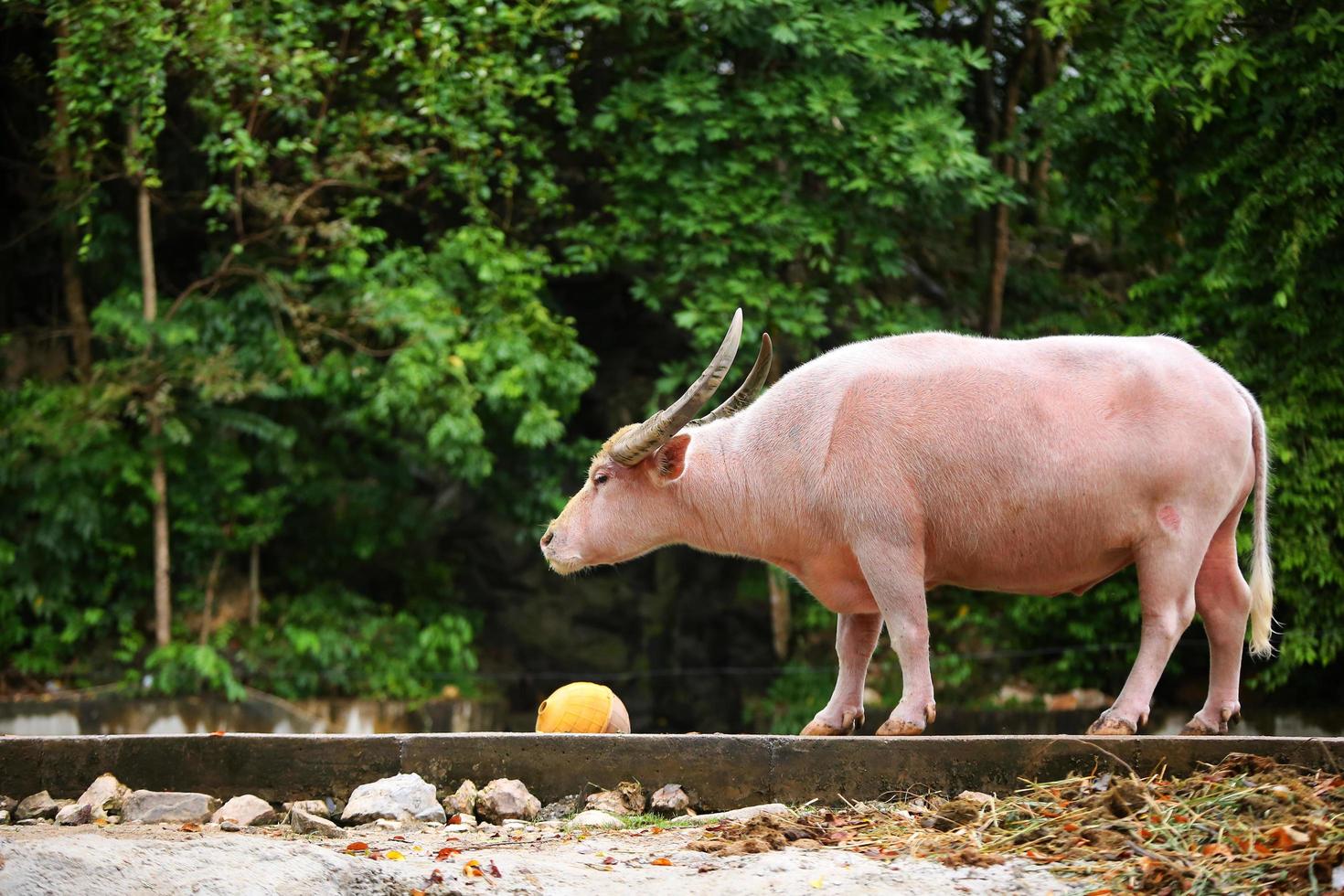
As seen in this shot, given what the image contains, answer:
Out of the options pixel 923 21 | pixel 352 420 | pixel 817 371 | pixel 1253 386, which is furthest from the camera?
pixel 923 21

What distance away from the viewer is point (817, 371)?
6.70 meters

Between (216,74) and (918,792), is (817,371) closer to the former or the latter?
(918,792)

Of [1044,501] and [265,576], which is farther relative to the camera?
[265,576]

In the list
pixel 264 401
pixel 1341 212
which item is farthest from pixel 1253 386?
pixel 264 401

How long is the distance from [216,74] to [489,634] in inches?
295

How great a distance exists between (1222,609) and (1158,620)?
62 centimetres

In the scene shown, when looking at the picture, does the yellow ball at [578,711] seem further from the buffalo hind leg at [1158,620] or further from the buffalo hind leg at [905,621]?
the buffalo hind leg at [1158,620]

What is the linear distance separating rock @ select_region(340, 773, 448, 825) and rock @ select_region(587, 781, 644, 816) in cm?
63

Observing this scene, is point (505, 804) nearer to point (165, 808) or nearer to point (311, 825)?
point (311, 825)

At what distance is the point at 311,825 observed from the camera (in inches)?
203

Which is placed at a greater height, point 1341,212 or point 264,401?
point 1341,212

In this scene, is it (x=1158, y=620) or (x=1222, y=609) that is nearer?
(x=1158, y=620)

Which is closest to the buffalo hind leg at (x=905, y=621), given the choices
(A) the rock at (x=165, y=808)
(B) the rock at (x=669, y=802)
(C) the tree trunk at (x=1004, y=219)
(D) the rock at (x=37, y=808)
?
(B) the rock at (x=669, y=802)

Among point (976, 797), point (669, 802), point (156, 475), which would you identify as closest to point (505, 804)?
point (669, 802)
